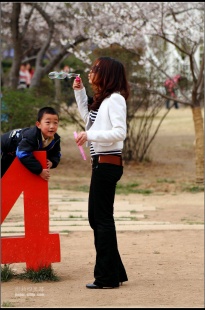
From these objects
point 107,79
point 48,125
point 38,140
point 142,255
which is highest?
point 107,79

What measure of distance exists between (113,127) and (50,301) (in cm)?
122

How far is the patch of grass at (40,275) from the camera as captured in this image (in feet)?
20.1

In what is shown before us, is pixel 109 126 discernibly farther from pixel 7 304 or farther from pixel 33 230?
pixel 7 304

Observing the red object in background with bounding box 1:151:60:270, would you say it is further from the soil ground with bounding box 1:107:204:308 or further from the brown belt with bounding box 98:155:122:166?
the brown belt with bounding box 98:155:122:166

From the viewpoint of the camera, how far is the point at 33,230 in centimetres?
620

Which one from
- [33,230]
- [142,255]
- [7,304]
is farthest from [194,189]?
[7,304]

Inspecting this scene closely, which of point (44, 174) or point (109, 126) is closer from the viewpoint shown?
point (109, 126)

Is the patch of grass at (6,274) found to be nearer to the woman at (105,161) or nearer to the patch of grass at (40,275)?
the patch of grass at (40,275)

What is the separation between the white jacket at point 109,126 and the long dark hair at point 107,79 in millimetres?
60

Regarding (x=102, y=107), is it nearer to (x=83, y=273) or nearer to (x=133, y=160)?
(x=83, y=273)

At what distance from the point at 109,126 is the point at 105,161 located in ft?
0.79

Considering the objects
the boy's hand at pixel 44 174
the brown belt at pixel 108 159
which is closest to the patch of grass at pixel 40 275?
the boy's hand at pixel 44 174

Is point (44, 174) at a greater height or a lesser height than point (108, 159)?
lesser

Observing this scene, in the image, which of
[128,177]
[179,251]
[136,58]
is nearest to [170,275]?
[179,251]
